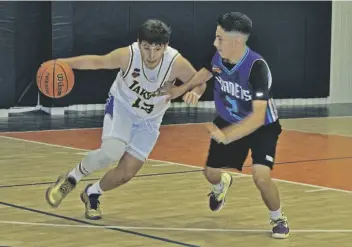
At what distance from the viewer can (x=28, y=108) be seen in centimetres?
1738

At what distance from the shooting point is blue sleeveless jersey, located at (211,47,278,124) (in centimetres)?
640

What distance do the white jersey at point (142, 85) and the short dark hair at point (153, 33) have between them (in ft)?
1.00

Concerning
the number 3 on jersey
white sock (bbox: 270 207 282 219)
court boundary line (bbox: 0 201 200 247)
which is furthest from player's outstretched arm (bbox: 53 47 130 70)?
white sock (bbox: 270 207 282 219)

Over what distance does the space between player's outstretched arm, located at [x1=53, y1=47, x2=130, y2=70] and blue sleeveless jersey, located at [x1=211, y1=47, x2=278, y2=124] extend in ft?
2.54

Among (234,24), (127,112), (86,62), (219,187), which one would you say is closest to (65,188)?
(127,112)

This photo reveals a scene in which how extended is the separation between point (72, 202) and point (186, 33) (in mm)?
11441

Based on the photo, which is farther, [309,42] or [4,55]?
[309,42]

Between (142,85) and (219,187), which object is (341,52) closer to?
(219,187)

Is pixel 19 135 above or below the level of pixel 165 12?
below

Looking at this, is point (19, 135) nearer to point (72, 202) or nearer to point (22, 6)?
point (22, 6)

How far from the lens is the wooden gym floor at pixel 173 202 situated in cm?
645

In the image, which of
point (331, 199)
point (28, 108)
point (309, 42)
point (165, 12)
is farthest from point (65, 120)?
point (331, 199)

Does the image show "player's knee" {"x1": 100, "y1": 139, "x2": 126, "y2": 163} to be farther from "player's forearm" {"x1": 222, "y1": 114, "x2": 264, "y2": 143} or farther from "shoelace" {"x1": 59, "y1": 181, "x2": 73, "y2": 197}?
"player's forearm" {"x1": 222, "y1": 114, "x2": 264, "y2": 143}

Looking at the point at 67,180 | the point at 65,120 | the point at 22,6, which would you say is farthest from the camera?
the point at 22,6
